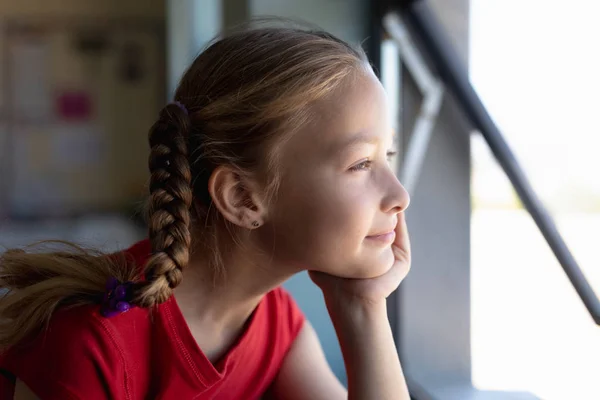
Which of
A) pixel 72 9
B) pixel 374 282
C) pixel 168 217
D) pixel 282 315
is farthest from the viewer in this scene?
pixel 72 9

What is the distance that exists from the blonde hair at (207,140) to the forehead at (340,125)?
0.01 m

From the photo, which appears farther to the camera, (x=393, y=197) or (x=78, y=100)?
(x=78, y=100)

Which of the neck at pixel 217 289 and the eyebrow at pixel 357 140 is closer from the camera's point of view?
the eyebrow at pixel 357 140

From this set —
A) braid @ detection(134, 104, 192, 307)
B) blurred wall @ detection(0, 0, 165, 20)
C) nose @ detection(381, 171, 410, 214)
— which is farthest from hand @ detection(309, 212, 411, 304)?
blurred wall @ detection(0, 0, 165, 20)

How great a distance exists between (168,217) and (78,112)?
2.76 meters

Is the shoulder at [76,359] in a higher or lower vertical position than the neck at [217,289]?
lower

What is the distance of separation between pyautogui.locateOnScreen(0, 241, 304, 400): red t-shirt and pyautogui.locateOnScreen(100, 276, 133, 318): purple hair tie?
0.02 meters

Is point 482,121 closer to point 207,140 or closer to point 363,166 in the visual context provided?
point 363,166

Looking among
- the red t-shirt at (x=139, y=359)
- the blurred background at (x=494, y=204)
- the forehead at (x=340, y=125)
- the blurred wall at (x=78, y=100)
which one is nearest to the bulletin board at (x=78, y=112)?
the blurred wall at (x=78, y=100)

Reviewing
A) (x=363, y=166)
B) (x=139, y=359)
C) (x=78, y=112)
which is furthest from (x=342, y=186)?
(x=78, y=112)

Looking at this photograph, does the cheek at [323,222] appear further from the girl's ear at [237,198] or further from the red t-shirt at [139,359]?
the red t-shirt at [139,359]

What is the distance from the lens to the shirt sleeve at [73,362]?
80cm

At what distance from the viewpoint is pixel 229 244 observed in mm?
947

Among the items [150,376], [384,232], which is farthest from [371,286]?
[150,376]
